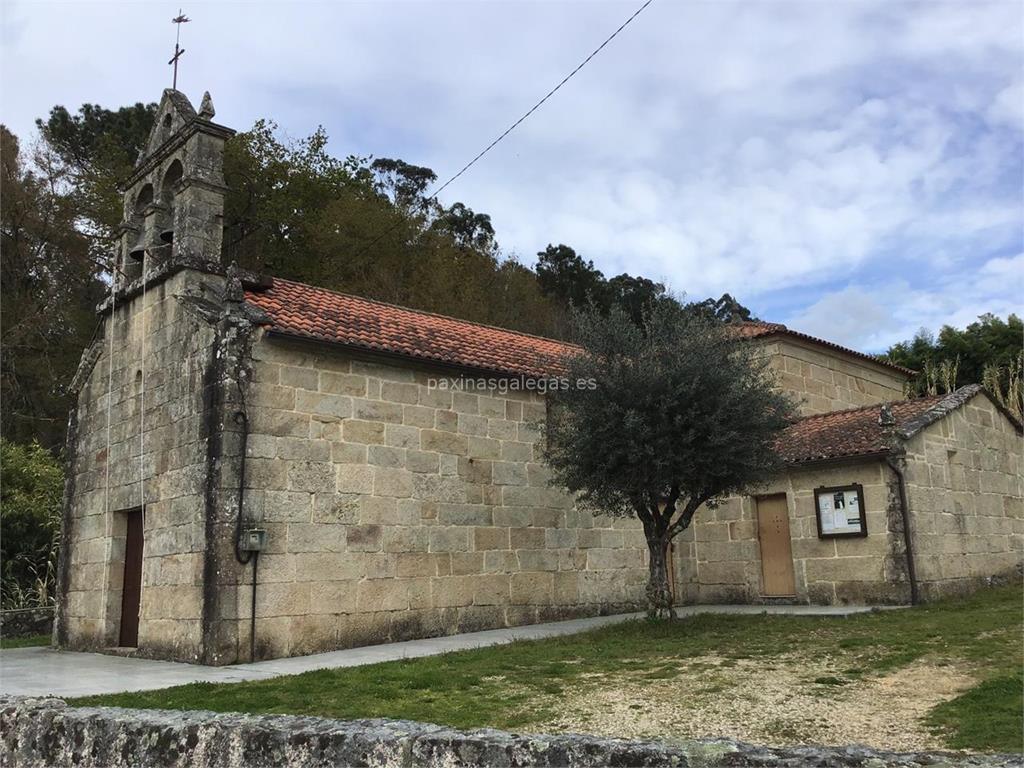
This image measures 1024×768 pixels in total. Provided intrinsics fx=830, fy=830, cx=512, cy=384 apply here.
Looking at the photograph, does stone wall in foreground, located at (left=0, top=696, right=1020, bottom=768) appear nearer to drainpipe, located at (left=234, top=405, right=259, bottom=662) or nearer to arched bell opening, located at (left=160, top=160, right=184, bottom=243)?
drainpipe, located at (left=234, top=405, right=259, bottom=662)

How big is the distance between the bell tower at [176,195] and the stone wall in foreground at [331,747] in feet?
24.5

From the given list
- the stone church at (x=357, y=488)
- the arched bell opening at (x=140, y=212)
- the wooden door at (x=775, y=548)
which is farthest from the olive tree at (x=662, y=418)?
the arched bell opening at (x=140, y=212)

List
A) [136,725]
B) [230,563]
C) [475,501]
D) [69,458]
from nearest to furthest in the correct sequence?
[136,725] < [230,563] < [475,501] < [69,458]

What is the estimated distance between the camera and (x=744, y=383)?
34.7 feet

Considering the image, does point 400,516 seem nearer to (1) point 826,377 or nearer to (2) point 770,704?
(2) point 770,704

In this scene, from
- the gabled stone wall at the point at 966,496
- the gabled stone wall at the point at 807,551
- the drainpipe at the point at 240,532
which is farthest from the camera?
the gabled stone wall at the point at 966,496

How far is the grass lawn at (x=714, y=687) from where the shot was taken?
5289 mm

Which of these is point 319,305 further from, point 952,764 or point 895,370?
point 895,370

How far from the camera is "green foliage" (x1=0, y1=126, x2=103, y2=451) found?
2461cm

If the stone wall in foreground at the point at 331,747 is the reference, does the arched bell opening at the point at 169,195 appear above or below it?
above

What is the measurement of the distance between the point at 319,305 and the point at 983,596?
1113cm

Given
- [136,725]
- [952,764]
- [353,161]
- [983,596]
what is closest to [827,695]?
[952,764]

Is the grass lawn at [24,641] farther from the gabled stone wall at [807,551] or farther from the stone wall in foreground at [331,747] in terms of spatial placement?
the gabled stone wall at [807,551]

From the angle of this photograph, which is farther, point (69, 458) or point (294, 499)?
point (69, 458)
